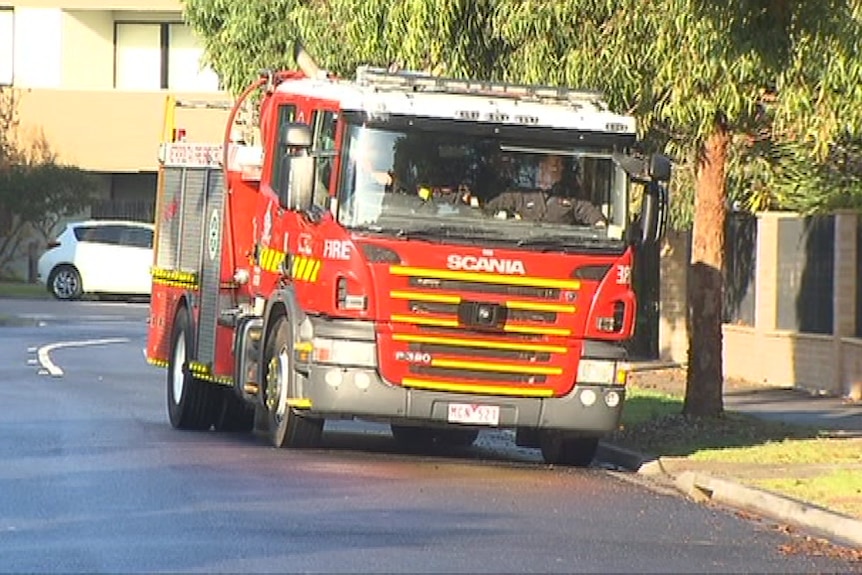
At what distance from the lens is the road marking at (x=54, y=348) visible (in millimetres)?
26219

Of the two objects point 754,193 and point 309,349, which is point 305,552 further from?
point 754,193

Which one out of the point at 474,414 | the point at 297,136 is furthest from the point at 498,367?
the point at 297,136

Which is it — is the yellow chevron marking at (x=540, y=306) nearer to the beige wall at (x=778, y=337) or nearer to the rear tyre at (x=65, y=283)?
the beige wall at (x=778, y=337)

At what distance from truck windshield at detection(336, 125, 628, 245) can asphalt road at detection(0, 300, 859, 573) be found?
194 cm

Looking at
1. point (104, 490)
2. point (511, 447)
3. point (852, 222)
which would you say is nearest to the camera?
point (104, 490)

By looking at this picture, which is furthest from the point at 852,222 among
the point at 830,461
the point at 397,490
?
the point at 397,490

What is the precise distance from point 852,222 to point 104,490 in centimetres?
1339

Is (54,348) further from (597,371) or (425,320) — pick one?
(597,371)

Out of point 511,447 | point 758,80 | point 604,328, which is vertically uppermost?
point 758,80

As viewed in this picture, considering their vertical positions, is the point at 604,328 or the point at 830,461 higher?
the point at 604,328

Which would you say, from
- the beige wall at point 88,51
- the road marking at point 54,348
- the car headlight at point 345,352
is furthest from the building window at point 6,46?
the car headlight at point 345,352

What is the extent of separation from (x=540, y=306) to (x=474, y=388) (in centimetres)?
82

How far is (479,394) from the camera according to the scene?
16391 millimetres

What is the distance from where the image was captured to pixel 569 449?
58.2 ft
